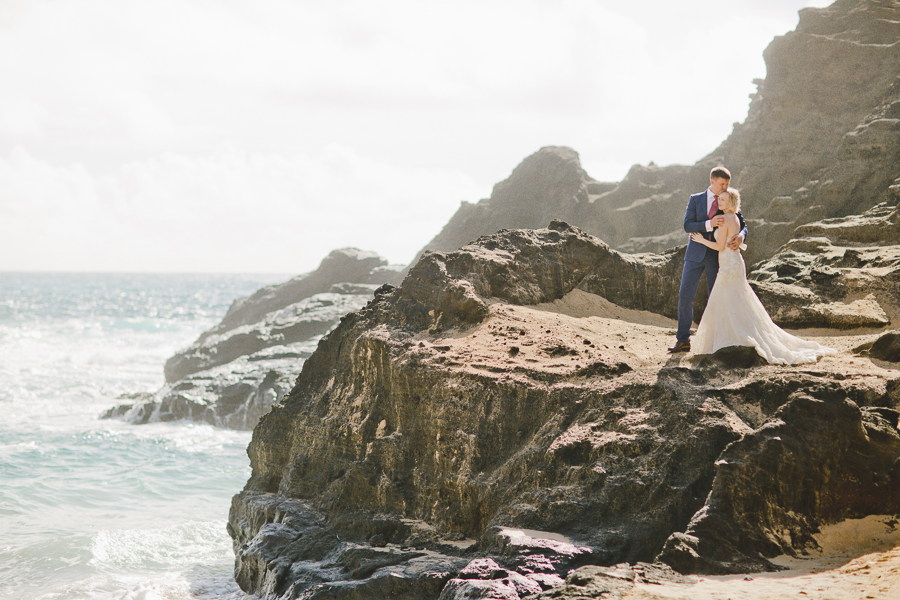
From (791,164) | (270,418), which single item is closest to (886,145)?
(791,164)

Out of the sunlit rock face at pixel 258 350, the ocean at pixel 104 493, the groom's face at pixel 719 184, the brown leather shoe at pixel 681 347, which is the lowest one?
the ocean at pixel 104 493

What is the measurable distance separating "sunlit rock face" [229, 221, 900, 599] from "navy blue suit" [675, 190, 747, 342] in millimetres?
424

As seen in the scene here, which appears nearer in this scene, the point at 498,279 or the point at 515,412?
the point at 515,412

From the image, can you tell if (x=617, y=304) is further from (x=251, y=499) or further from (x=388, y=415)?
(x=251, y=499)

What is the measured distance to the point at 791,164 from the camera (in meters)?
17.0

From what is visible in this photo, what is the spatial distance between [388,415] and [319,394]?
1.30 metres

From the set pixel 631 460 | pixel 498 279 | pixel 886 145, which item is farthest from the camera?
pixel 886 145

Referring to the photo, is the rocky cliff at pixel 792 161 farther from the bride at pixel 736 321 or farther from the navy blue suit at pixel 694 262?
the bride at pixel 736 321

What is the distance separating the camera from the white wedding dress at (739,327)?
18.7 feet

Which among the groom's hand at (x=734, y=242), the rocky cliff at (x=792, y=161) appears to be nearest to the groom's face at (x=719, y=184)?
the groom's hand at (x=734, y=242)

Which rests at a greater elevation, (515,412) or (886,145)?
(886,145)

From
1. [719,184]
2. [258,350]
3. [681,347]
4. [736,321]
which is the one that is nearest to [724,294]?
[736,321]

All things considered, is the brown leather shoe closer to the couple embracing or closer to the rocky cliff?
the couple embracing

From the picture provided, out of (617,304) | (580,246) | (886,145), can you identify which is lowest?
(617,304)
